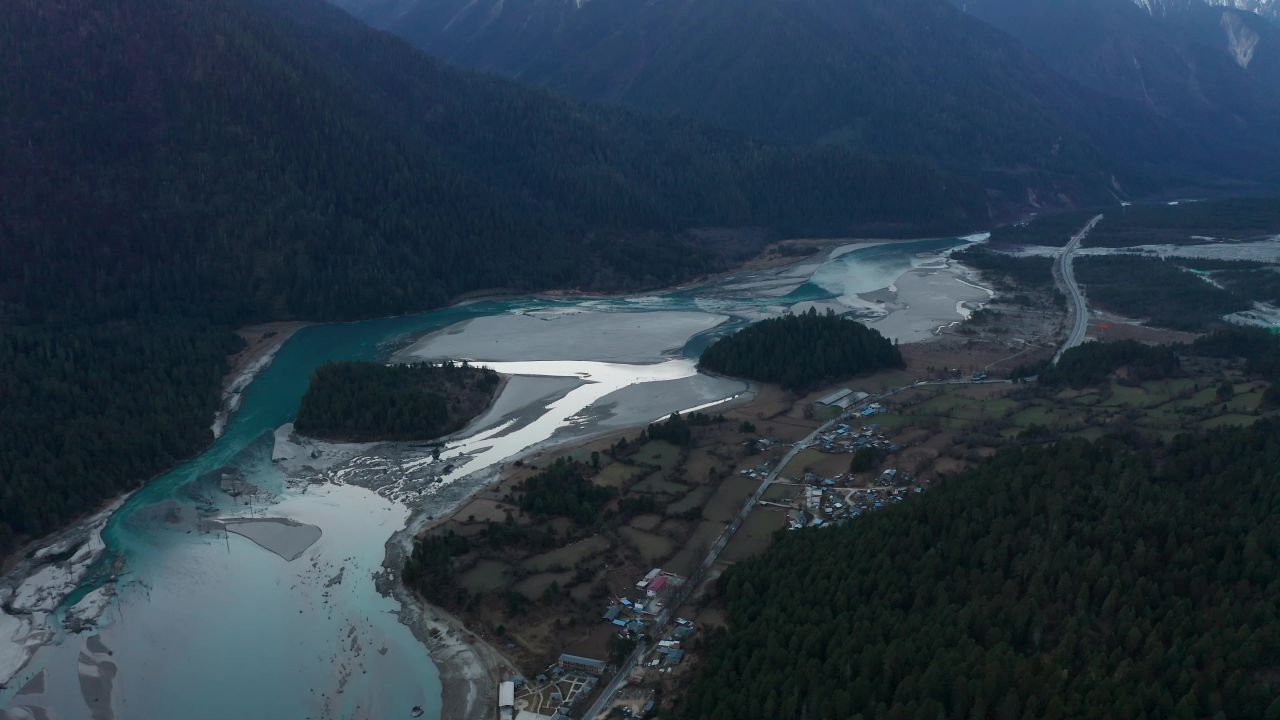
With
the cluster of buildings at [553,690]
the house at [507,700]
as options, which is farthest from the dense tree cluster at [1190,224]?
the house at [507,700]

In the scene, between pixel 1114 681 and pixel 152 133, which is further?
pixel 152 133

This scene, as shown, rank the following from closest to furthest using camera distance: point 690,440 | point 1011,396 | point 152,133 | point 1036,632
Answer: point 1036,632 → point 690,440 → point 1011,396 → point 152,133

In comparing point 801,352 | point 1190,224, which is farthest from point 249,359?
point 1190,224

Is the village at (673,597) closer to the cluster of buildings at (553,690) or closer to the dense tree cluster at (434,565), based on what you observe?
the cluster of buildings at (553,690)

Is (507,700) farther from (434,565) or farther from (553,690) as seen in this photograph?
(434,565)

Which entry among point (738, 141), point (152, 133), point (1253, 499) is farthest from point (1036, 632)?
point (738, 141)

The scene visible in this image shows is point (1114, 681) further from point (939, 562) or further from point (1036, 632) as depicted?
point (939, 562)

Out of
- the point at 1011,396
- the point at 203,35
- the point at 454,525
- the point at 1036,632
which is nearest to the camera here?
the point at 1036,632

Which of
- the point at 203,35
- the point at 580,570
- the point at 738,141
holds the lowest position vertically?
the point at 580,570
